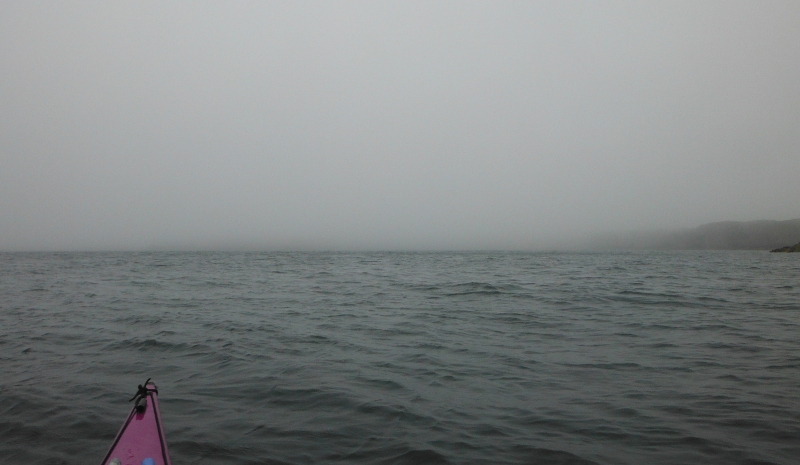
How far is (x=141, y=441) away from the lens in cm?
549

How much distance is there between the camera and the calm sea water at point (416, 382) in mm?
6859

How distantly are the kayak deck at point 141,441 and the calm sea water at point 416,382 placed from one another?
0.99 m

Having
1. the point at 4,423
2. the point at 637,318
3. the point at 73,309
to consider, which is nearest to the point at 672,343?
the point at 637,318

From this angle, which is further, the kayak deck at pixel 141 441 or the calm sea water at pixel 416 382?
the calm sea water at pixel 416 382

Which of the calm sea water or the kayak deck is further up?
the kayak deck

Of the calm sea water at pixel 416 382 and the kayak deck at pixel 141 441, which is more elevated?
the kayak deck at pixel 141 441

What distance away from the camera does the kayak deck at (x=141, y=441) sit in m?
5.16

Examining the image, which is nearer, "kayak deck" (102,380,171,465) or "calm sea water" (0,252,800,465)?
"kayak deck" (102,380,171,465)

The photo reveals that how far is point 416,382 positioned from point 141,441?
5481 mm

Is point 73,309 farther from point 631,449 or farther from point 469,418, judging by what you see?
point 631,449

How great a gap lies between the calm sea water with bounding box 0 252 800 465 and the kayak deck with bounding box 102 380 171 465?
0.99m

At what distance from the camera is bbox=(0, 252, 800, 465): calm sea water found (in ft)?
22.5

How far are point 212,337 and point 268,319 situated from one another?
129 inches

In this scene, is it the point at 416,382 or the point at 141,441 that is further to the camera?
the point at 416,382
